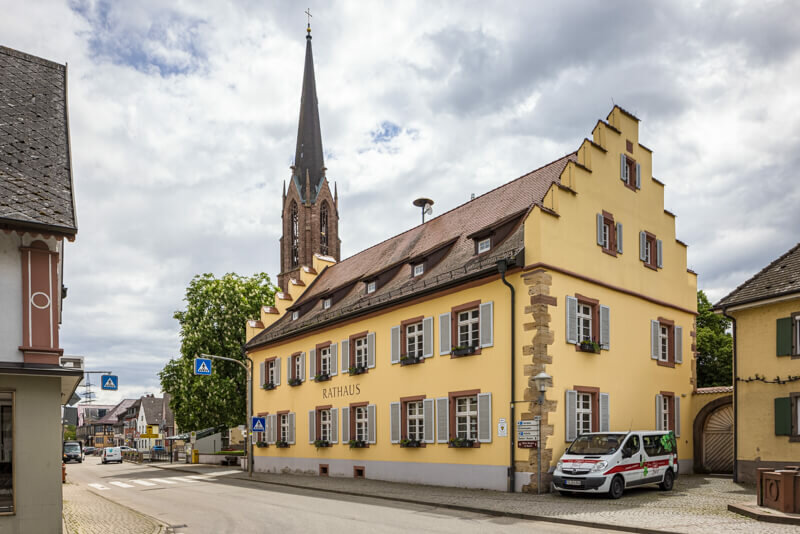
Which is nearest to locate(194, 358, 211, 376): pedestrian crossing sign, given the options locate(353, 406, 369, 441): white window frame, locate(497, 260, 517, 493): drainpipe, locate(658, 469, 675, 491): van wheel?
locate(353, 406, 369, 441): white window frame

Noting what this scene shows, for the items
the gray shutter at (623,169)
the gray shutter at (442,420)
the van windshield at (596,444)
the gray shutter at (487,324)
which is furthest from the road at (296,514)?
the gray shutter at (623,169)

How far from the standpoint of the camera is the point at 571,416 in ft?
70.5

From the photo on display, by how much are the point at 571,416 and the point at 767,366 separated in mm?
5873

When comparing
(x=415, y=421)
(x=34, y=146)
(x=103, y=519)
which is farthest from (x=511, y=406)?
(x=34, y=146)

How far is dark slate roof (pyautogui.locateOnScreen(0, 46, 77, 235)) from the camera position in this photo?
11461 mm

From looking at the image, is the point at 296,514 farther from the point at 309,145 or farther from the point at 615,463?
the point at 309,145

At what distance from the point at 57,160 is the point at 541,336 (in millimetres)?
13364

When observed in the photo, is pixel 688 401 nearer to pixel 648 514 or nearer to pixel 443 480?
pixel 443 480

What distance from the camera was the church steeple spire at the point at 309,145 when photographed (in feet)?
249

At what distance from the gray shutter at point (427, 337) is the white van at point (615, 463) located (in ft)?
21.4

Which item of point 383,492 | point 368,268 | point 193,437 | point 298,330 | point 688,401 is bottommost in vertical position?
point 193,437

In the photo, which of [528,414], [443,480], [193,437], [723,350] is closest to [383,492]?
[443,480]

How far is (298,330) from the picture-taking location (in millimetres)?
34000

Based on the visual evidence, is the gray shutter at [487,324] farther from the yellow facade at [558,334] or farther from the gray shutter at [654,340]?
the gray shutter at [654,340]
